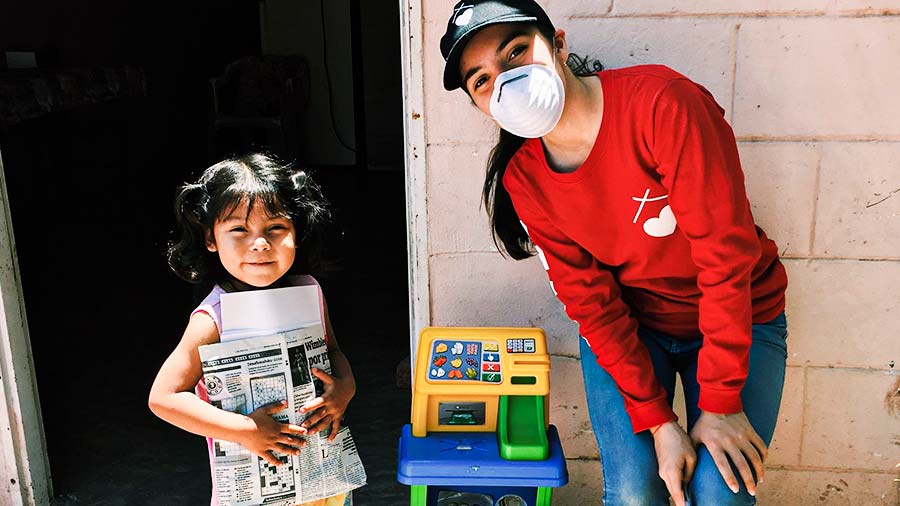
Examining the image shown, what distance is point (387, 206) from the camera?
208 inches

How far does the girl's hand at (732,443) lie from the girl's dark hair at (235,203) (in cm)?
85

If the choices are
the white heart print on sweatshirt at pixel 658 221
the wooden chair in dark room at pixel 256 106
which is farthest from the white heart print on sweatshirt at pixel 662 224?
the wooden chair in dark room at pixel 256 106

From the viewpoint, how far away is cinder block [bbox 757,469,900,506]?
81.2 inches

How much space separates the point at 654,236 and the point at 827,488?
40.6 inches

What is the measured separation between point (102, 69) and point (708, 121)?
4.79m

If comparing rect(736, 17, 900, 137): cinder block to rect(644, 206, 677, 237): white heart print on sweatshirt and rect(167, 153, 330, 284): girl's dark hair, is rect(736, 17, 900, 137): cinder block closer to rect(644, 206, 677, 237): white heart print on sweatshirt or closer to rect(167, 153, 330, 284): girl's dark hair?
rect(644, 206, 677, 237): white heart print on sweatshirt

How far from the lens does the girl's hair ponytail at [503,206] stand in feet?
5.74

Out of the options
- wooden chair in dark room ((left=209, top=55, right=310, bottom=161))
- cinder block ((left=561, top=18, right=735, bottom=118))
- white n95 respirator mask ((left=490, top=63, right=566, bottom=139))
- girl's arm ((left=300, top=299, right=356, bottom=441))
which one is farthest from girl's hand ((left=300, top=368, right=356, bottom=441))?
wooden chair in dark room ((left=209, top=55, right=310, bottom=161))

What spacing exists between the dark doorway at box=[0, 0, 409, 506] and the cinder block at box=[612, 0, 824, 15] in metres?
0.86

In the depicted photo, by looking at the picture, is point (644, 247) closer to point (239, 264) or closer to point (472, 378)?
point (472, 378)

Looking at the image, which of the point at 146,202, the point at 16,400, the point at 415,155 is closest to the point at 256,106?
the point at 146,202

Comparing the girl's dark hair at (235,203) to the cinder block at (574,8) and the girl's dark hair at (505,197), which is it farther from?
Answer: the cinder block at (574,8)

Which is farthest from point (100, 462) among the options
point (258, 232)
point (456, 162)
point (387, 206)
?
point (387, 206)

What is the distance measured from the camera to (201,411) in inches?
57.6
